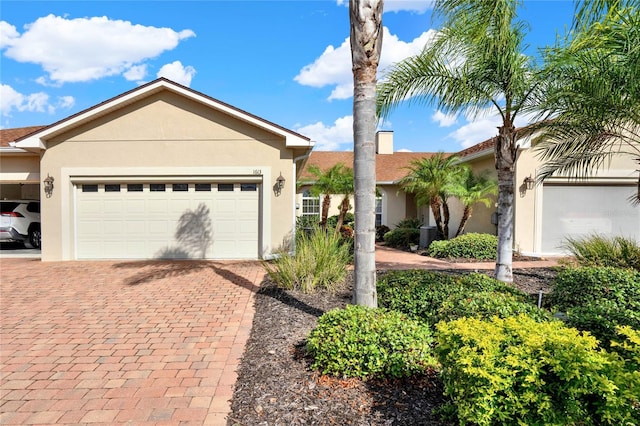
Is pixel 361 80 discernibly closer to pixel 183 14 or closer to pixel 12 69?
pixel 183 14

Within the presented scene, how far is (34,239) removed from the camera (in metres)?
13.5

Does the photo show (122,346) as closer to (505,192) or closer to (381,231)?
(505,192)

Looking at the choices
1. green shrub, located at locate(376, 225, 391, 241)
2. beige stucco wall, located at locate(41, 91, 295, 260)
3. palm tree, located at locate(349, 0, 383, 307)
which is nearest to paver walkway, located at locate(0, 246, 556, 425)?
palm tree, located at locate(349, 0, 383, 307)

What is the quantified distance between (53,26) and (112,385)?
36.6 feet

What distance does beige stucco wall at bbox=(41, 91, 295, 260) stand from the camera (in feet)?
35.2

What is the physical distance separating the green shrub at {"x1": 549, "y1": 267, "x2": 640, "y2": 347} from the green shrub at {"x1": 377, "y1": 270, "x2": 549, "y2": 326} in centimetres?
47

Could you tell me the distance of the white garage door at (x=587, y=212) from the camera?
12.0 meters

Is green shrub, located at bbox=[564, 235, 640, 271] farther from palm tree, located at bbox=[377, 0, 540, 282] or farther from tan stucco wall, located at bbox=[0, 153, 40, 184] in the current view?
tan stucco wall, located at bbox=[0, 153, 40, 184]

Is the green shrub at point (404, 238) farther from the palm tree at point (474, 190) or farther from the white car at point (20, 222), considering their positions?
the white car at point (20, 222)

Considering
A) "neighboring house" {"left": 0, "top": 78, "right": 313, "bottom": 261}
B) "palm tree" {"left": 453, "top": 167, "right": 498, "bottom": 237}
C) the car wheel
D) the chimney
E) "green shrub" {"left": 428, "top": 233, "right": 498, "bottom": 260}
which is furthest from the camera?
the chimney

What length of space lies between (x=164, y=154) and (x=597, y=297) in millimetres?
11020

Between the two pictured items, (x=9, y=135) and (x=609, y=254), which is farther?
(x=9, y=135)

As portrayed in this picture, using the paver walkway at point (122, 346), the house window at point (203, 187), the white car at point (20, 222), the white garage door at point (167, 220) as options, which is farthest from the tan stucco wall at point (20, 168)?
the house window at point (203, 187)

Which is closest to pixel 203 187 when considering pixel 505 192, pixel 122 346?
pixel 122 346
